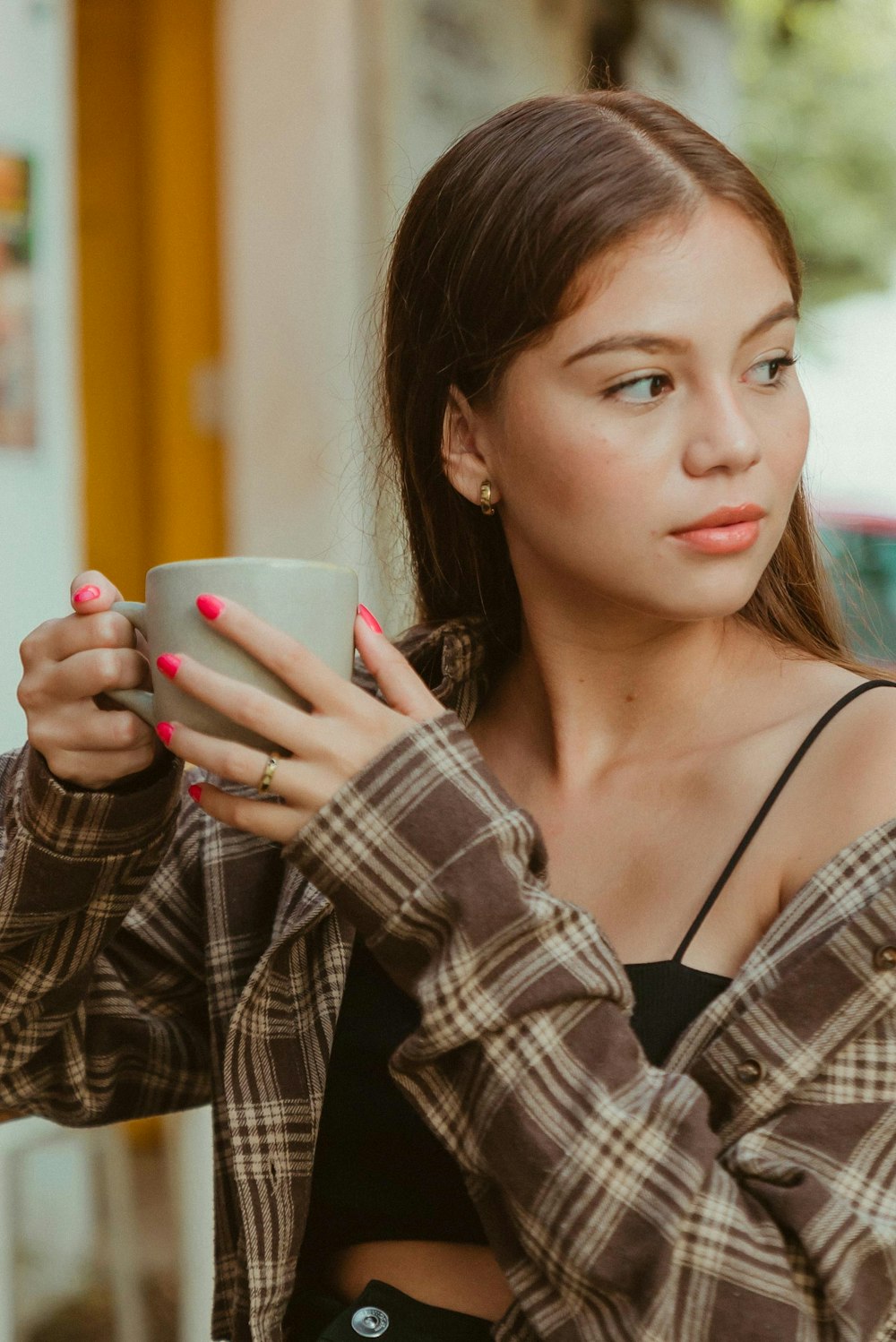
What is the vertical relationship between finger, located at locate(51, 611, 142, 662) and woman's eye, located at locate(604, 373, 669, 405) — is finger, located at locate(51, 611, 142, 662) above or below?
below

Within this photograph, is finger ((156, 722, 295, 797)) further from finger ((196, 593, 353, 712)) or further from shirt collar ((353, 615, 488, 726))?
shirt collar ((353, 615, 488, 726))

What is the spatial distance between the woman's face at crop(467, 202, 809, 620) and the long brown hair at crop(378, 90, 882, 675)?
0.03 meters

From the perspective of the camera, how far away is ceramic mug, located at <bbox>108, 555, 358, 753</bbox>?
3.12ft

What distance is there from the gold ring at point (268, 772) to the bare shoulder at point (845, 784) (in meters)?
0.39

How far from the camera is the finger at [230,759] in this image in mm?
946

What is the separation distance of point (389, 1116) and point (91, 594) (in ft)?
1.54

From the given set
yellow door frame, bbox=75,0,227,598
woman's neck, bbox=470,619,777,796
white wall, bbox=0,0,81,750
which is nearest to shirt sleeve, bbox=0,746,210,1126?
woman's neck, bbox=470,619,777,796

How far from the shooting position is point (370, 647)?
1025 millimetres

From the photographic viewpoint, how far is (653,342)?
3.72ft

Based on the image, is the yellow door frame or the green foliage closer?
the yellow door frame

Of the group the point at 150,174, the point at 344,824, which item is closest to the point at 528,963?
the point at 344,824

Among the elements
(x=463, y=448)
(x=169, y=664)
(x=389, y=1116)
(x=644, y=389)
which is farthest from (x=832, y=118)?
(x=169, y=664)

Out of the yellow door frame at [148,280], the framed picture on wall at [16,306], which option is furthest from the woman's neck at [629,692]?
the yellow door frame at [148,280]

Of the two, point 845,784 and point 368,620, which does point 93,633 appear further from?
point 845,784
